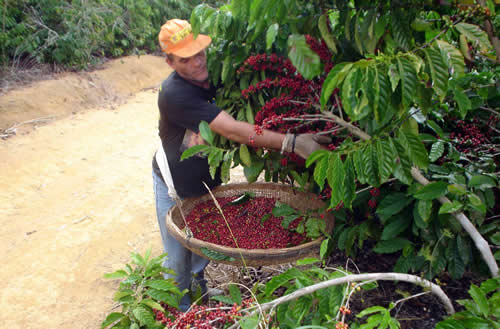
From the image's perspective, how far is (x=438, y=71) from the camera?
3.40 feet

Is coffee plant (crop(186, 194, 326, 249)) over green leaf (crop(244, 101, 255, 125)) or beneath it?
beneath

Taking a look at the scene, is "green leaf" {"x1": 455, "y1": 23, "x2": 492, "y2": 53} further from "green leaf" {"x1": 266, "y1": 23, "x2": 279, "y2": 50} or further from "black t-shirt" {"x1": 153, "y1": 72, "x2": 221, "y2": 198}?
"black t-shirt" {"x1": 153, "y1": 72, "x2": 221, "y2": 198}

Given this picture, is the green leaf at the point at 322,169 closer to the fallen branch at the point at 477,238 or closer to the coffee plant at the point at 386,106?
the coffee plant at the point at 386,106

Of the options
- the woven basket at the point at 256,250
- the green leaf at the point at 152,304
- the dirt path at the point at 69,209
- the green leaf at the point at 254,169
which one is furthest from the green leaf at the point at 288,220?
the dirt path at the point at 69,209

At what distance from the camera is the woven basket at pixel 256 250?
1.60 m

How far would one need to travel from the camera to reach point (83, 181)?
16.5ft

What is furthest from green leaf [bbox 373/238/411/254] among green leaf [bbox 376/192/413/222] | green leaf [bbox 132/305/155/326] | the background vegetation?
the background vegetation

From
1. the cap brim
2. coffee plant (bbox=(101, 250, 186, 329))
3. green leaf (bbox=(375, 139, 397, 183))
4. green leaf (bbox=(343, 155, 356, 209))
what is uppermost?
the cap brim

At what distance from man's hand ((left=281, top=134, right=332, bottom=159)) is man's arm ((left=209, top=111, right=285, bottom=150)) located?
4cm

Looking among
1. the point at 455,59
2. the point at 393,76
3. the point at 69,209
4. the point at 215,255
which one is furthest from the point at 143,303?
the point at 69,209

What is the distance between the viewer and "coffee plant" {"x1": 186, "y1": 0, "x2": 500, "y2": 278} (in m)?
1.08

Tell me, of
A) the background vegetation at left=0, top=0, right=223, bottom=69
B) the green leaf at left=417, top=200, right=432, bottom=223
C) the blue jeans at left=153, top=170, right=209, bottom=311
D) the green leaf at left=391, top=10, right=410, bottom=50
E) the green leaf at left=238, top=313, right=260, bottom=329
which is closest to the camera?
the green leaf at left=238, top=313, right=260, bottom=329

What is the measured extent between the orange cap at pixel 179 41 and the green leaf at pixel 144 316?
1256 millimetres

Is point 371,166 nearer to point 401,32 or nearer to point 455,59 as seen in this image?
point 455,59
